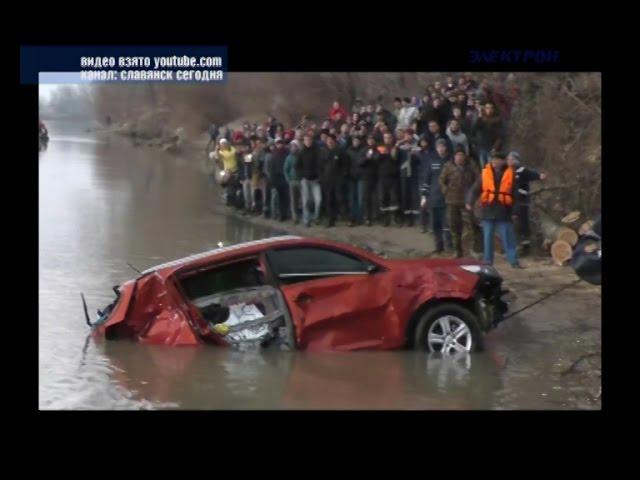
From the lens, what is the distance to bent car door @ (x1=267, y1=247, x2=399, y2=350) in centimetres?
919

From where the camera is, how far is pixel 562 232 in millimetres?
13523

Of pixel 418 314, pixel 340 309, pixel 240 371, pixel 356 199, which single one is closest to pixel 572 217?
pixel 356 199

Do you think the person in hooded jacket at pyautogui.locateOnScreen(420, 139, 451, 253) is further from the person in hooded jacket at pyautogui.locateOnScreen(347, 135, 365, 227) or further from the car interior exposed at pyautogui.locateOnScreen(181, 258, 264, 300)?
the car interior exposed at pyautogui.locateOnScreen(181, 258, 264, 300)

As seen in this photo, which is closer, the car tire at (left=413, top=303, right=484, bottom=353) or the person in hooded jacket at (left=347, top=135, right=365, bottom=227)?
the car tire at (left=413, top=303, right=484, bottom=353)

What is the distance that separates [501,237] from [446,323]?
4.12 meters

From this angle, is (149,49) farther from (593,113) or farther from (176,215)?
(593,113)

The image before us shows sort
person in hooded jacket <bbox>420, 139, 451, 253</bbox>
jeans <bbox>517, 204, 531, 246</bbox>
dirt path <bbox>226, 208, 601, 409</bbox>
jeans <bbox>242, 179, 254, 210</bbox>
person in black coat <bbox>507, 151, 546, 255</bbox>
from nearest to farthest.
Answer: dirt path <bbox>226, 208, 601, 409</bbox>
person in black coat <bbox>507, 151, 546, 255</bbox>
jeans <bbox>517, 204, 531, 246</bbox>
person in hooded jacket <bbox>420, 139, 451, 253</bbox>
jeans <bbox>242, 179, 254, 210</bbox>

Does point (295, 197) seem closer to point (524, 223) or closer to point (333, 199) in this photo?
point (333, 199)

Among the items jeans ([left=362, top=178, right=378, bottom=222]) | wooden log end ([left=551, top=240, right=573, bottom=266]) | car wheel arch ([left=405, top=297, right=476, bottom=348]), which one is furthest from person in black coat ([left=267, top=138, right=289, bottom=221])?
car wheel arch ([left=405, top=297, right=476, bottom=348])

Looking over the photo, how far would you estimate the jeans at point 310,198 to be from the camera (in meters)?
14.5

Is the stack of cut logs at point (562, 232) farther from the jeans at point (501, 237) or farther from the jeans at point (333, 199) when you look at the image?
the jeans at point (333, 199)

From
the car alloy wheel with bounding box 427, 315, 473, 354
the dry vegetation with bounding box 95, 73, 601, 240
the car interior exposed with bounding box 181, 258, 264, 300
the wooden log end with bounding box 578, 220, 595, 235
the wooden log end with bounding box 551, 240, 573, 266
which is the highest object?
the dry vegetation with bounding box 95, 73, 601, 240

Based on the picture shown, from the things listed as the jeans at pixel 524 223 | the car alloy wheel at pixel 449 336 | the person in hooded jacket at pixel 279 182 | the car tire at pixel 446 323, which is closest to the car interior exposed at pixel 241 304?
the car tire at pixel 446 323

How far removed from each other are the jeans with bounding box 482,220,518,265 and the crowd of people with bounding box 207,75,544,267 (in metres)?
0.01
